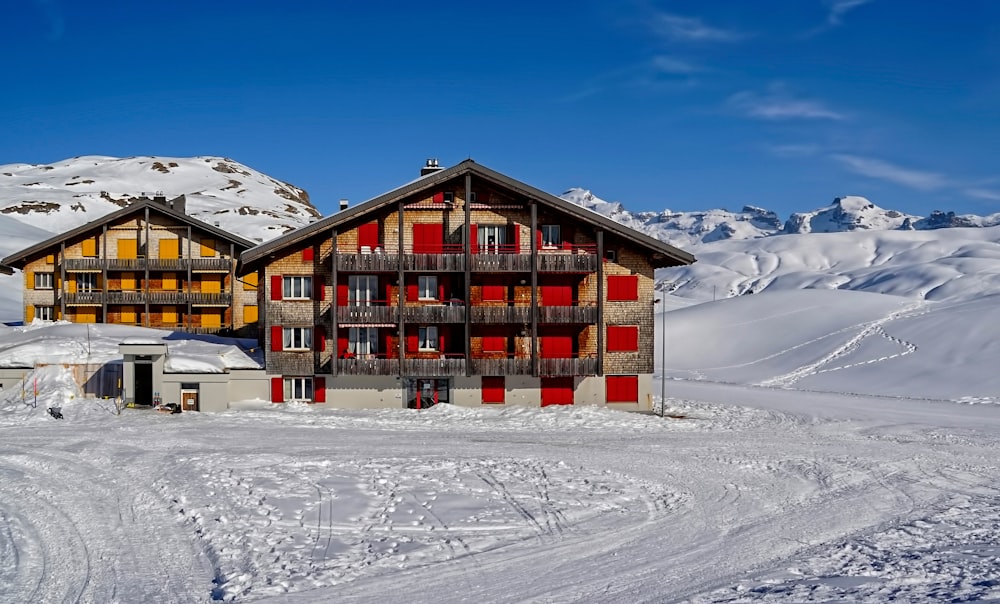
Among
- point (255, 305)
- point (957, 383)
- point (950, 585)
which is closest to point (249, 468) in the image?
point (950, 585)

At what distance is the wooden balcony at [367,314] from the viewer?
135 feet

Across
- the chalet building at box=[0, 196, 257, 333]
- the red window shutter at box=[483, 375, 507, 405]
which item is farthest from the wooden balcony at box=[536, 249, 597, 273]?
the chalet building at box=[0, 196, 257, 333]

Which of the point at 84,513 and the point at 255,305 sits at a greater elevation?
the point at 255,305

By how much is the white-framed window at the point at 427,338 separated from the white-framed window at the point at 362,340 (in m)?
2.39

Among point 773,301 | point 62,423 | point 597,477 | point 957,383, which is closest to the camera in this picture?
point 597,477

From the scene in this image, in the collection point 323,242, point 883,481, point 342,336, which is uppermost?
point 323,242

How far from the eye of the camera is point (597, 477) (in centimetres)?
2466

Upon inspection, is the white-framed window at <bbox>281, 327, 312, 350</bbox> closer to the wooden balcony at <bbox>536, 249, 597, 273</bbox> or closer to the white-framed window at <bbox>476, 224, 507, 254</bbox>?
the white-framed window at <bbox>476, 224, 507, 254</bbox>

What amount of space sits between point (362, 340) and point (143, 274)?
26.6 m

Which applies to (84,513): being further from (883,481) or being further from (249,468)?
(883,481)

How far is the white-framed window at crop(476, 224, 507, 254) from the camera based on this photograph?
4281 centimetres

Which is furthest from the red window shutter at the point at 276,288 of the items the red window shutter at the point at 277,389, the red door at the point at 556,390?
the red door at the point at 556,390

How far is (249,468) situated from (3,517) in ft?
23.7

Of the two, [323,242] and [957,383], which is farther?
[957,383]
